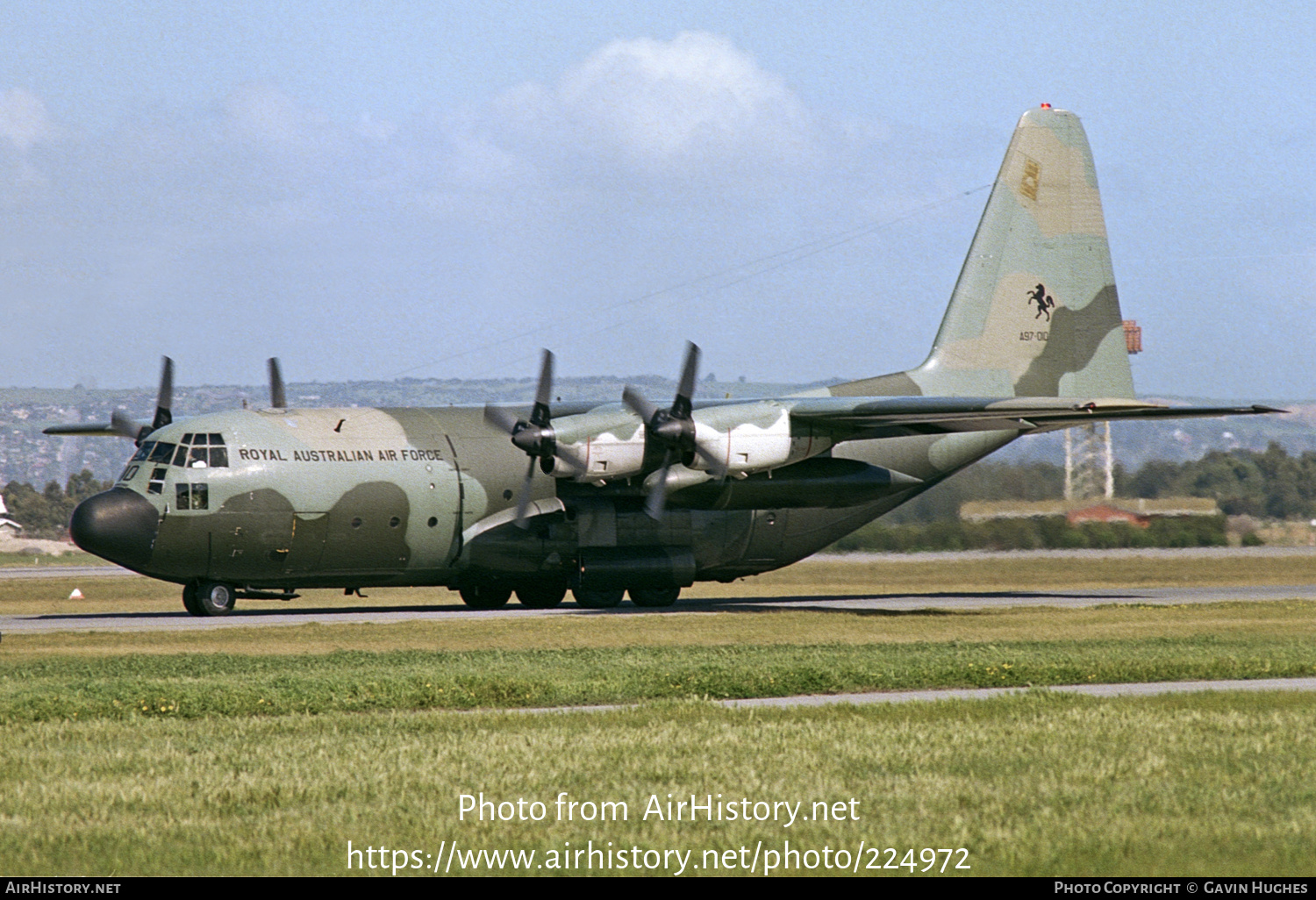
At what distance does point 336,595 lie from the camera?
137ft

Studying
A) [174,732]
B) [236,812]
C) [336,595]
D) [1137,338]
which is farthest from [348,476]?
[1137,338]

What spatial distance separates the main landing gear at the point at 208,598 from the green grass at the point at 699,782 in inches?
599

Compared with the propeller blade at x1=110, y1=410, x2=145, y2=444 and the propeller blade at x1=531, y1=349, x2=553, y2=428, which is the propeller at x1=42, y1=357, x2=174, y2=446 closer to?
the propeller blade at x1=110, y1=410, x2=145, y2=444

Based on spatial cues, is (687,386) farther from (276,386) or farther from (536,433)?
(276,386)

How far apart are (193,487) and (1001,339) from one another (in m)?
19.4

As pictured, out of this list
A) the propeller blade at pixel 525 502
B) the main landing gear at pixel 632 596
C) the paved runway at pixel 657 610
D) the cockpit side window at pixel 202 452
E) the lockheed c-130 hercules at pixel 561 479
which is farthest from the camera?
the main landing gear at pixel 632 596

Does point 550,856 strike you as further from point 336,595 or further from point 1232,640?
point 336,595

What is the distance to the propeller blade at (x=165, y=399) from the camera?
32.4 m

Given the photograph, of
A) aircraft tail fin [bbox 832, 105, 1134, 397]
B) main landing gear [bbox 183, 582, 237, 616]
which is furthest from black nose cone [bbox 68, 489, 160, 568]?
aircraft tail fin [bbox 832, 105, 1134, 397]

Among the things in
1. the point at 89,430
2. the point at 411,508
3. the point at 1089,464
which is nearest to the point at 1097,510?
the point at 1089,464

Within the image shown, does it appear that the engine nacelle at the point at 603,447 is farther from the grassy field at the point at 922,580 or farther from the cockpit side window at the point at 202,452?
the grassy field at the point at 922,580

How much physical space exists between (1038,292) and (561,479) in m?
13.6

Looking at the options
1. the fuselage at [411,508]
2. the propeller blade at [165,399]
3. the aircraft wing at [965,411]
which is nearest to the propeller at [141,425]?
the propeller blade at [165,399]

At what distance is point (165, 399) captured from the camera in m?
32.9
